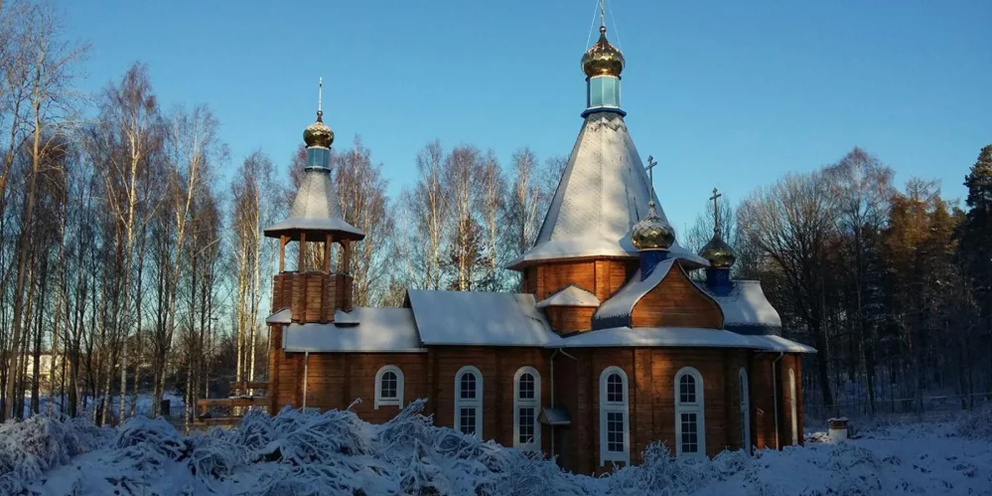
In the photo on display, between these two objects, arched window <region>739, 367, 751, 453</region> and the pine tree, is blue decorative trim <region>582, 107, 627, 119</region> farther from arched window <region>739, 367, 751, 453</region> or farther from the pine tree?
the pine tree

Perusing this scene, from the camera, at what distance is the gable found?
1382cm

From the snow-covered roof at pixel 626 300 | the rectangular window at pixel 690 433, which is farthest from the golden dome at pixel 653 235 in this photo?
the rectangular window at pixel 690 433

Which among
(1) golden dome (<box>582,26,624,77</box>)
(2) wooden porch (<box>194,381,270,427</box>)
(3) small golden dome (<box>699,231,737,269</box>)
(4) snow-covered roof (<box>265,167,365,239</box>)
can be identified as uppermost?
(1) golden dome (<box>582,26,624,77</box>)

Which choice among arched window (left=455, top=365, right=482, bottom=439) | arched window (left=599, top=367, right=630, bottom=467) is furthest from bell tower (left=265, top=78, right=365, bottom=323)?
arched window (left=599, top=367, right=630, bottom=467)

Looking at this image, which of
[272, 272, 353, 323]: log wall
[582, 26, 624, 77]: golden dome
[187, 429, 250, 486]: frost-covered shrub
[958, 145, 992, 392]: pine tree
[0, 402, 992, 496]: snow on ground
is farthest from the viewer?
[958, 145, 992, 392]: pine tree

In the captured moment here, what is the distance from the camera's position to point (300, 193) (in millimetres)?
16578

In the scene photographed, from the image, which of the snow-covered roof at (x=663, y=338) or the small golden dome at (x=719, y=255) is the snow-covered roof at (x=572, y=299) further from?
the small golden dome at (x=719, y=255)

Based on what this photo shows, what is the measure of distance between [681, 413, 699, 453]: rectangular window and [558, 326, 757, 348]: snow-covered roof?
4.50ft

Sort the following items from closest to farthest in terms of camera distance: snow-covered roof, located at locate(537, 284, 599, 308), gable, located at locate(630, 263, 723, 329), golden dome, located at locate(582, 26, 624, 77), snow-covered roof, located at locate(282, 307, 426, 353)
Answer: gable, located at locate(630, 263, 723, 329), snow-covered roof, located at locate(282, 307, 426, 353), snow-covered roof, located at locate(537, 284, 599, 308), golden dome, located at locate(582, 26, 624, 77)

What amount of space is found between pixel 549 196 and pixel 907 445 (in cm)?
1586

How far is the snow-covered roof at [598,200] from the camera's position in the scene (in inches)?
616

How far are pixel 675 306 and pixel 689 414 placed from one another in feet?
6.49

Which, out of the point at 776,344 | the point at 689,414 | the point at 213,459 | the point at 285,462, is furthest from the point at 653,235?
the point at 213,459

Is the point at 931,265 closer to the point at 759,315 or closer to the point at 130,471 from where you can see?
the point at 759,315
